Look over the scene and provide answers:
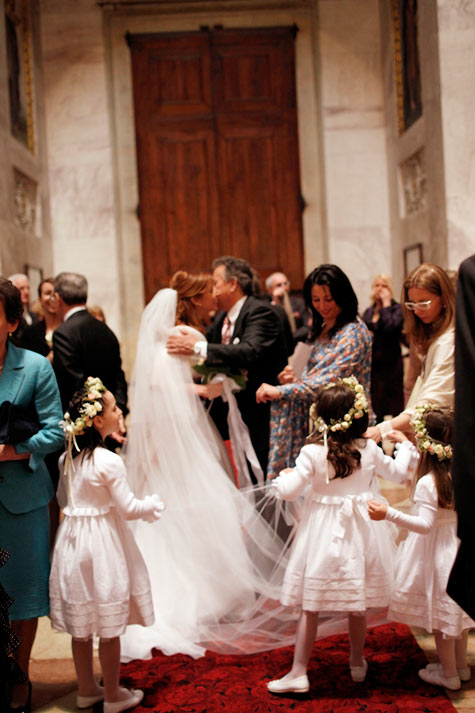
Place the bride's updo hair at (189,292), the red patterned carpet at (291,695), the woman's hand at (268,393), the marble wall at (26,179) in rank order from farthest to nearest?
the marble wall at (26,179) < the bride's updo hair at (189,292) < the woman's hand at (268,393) < the red patterned carpet at (291,695)

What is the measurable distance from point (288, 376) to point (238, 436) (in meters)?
0.50

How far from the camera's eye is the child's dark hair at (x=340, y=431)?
3402 millimetres

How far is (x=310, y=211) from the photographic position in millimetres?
11852

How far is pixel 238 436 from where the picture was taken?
4684 millimetres

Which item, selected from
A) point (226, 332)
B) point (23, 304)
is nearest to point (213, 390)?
point (226, 332)

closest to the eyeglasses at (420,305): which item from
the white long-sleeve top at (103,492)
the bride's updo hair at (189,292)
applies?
the bride's updo hair at (189,292)

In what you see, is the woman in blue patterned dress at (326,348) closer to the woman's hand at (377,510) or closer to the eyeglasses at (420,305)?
the eyeglasses at (420,305)

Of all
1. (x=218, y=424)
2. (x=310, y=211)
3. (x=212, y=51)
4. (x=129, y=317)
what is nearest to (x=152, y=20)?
(x=212, y=51)

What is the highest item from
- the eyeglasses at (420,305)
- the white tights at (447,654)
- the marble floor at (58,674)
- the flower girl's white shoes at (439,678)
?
the eyeglasses at (420,305)

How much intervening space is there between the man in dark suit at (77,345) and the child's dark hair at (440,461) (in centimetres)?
217

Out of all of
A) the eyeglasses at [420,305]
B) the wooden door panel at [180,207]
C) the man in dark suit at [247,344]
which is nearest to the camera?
the eyeglasses at [420,305]

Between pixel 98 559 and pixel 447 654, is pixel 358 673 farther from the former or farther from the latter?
pixel 98 559

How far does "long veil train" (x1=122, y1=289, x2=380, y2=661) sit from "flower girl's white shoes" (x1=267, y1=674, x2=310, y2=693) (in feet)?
1.88

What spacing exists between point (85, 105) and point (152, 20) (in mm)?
1674
